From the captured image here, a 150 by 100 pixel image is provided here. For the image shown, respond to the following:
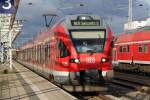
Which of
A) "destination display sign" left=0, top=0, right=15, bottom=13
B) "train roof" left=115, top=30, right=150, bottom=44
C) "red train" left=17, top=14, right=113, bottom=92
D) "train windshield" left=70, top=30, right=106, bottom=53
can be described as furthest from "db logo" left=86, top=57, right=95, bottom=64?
"train roof" left=115, top=30, right=150, bottom=44

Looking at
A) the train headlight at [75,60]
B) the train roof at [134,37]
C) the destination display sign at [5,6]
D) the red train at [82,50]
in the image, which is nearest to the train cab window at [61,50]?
the red train at [82,50]

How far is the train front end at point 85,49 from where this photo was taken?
19156 mm

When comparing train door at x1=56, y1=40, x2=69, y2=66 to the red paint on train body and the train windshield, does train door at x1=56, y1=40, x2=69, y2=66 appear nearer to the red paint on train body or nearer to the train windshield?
the red paint on train body

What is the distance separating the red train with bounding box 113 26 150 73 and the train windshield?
14.9 meters

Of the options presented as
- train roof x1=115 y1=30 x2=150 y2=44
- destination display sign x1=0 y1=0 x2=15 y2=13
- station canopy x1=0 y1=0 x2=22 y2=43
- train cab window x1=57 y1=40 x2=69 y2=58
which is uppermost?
station canopy x1=0 y1=0 x2=22 y2=43

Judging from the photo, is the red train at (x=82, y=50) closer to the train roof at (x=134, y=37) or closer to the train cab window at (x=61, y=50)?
the train cab window at (x=61, y=50)

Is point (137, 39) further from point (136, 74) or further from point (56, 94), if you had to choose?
point (56, 94)

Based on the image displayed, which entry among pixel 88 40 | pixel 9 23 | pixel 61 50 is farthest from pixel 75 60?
pixel 9 23

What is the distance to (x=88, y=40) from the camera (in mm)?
19672

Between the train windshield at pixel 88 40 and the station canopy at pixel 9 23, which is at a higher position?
the station canopy at pixel 9 23

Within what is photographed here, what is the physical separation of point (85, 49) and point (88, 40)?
481mm

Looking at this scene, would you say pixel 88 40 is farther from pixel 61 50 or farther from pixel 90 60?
pixel 61 50

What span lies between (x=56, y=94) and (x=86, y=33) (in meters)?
3.26

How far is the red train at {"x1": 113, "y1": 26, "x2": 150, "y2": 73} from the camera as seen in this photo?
3501 centimetres
